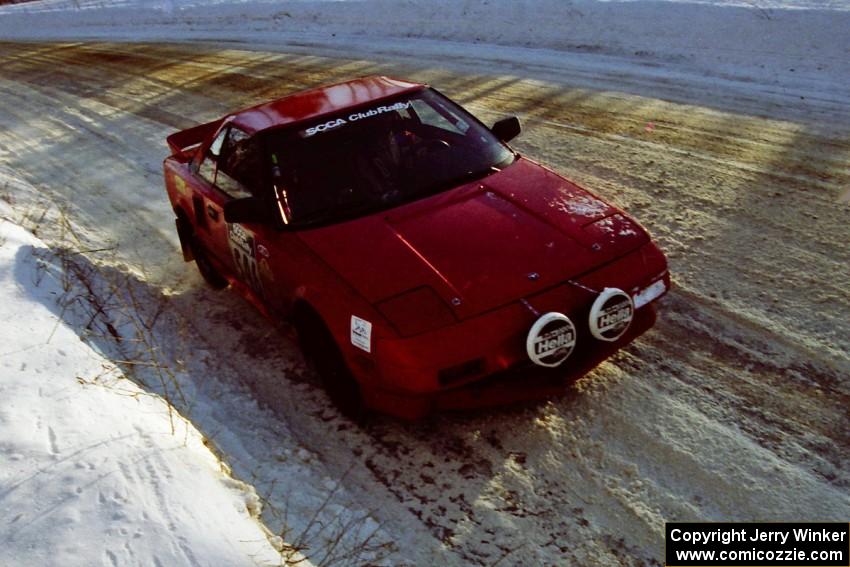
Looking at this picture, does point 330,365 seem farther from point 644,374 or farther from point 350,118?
point 644,374

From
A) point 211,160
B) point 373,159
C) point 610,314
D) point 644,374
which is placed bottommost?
point 644,374

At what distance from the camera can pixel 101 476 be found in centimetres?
325

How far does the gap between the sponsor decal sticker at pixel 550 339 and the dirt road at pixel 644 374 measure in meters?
0.45

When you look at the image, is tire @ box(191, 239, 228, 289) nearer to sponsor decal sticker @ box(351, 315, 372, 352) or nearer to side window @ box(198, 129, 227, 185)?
side window @ box(198, 129, 227, 185)

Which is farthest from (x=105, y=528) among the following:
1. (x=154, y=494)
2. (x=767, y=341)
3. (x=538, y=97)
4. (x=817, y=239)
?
(x=538, y=97)

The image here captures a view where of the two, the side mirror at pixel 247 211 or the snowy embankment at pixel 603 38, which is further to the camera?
the snowy embankment at pixel 603 38

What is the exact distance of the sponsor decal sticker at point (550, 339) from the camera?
11.9ft

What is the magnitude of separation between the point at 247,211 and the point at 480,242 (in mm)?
1367

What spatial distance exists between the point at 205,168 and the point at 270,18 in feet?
46.8

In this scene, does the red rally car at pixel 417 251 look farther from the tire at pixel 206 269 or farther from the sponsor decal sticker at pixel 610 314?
the tire at pixel 206 269

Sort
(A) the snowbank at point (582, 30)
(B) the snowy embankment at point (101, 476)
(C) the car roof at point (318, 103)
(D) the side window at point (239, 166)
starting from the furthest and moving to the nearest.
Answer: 1. (A) the snowbank at point (582, 30)
2. (C) the car roof at point (318, 103)
3. (D) the side window at point (239, 166)
4. (B) the snowy embankment at point (101, 476)

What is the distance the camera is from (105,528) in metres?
2.96

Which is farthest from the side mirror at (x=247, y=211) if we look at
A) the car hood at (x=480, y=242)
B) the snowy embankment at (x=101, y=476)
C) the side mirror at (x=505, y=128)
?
the side mirror at (x=505, y=128)

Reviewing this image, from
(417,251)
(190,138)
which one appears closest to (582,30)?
(190,138)
